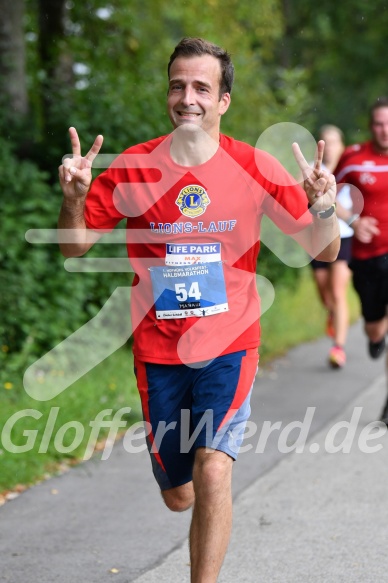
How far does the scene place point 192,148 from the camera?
432 cm

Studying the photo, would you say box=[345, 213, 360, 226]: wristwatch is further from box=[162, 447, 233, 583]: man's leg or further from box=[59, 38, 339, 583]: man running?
box=[162, 447, 233, 583]: man's leg

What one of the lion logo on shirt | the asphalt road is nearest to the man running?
the lion logo on shirt

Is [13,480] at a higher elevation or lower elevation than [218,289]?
lower

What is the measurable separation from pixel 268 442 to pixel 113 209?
→ 3785mm

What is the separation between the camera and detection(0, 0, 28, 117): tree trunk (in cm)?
1153

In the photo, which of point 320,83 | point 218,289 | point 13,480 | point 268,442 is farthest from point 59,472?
point 320,83

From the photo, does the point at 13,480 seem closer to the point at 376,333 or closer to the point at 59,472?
the point at 59,472

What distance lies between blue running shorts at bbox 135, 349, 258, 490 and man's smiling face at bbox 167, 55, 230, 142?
35.4 inches

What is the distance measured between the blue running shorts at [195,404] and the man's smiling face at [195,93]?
900 mm

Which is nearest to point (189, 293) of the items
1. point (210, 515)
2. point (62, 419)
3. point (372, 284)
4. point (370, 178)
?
point (210, 515)

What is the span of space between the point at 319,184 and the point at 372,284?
4.68 metres

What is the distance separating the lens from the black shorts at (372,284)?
8.73m

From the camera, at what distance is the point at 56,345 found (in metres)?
9.12

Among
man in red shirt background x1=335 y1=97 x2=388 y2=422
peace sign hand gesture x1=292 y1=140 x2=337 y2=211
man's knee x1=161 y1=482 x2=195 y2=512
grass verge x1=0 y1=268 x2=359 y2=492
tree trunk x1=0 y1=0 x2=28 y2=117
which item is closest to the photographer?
peace sign hand gesture x1=292 y1=140 x2=337 y2=211
